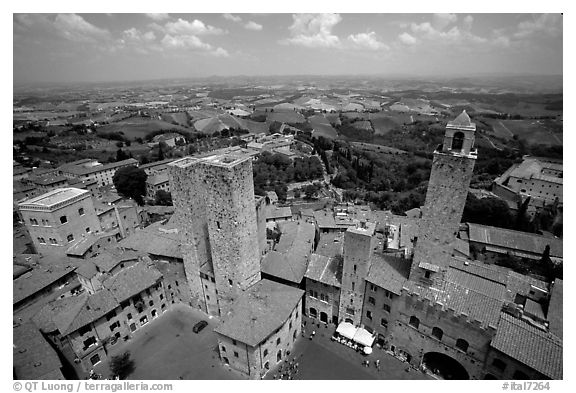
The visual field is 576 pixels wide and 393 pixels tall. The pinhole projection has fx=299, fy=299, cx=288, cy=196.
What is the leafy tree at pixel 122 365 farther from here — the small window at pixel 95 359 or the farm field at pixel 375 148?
the farm field at pixel 375 148

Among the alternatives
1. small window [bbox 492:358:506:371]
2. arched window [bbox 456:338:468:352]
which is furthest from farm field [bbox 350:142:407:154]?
small window [bbox 492:358:506:371]

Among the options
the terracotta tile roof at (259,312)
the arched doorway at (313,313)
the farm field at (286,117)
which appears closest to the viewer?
the terracotta tile roof at (259,312)

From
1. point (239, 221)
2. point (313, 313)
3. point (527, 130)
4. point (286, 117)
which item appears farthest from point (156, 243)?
point (286, 117)

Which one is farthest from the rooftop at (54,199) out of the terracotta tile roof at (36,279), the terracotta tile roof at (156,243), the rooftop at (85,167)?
the rooftop at (85,167)

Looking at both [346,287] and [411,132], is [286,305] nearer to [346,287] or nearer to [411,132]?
[346,287]

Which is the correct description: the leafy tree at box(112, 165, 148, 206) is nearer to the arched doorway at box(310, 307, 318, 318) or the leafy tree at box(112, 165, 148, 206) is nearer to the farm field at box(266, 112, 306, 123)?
the arched doorway at box(310, 307, 318, 318)
